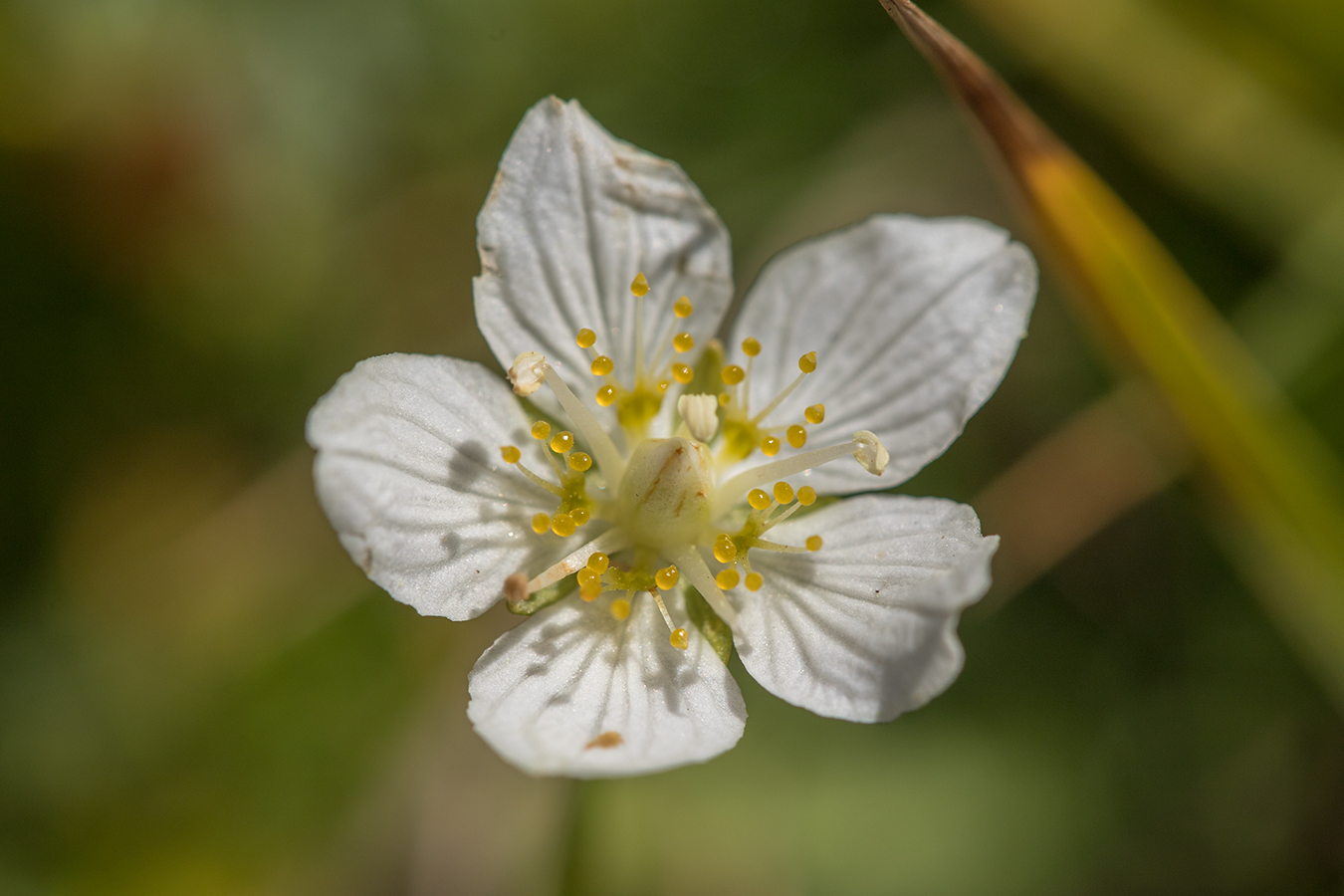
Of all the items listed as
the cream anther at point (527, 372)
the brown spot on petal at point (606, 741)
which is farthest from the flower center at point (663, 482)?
the brown spot on petal at point (606, 741)

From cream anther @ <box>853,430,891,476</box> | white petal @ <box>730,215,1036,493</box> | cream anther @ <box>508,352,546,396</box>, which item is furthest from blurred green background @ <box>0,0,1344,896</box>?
cream anther @ <box>508,352,546,396</box>

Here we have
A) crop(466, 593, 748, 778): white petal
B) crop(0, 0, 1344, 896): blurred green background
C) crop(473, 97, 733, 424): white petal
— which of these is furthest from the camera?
crop(0, 0, 1344, 896): blurred green background

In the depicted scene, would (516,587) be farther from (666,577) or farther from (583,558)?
(666,577)

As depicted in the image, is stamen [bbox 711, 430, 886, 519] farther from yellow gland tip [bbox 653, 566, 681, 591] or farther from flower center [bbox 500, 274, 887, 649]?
yellow gland tip [bbox 653, 566, 681, 591]

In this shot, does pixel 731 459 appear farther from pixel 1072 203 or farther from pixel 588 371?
pixel 1072 203

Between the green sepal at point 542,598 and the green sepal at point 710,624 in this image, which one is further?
the green sepal at point 710,624

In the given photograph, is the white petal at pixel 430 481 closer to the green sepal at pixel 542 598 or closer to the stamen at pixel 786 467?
the green sepal at pixel 542 598

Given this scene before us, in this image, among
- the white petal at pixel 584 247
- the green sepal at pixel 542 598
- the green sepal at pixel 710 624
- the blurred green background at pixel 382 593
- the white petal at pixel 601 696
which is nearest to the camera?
the white petal at pixel 601 696
